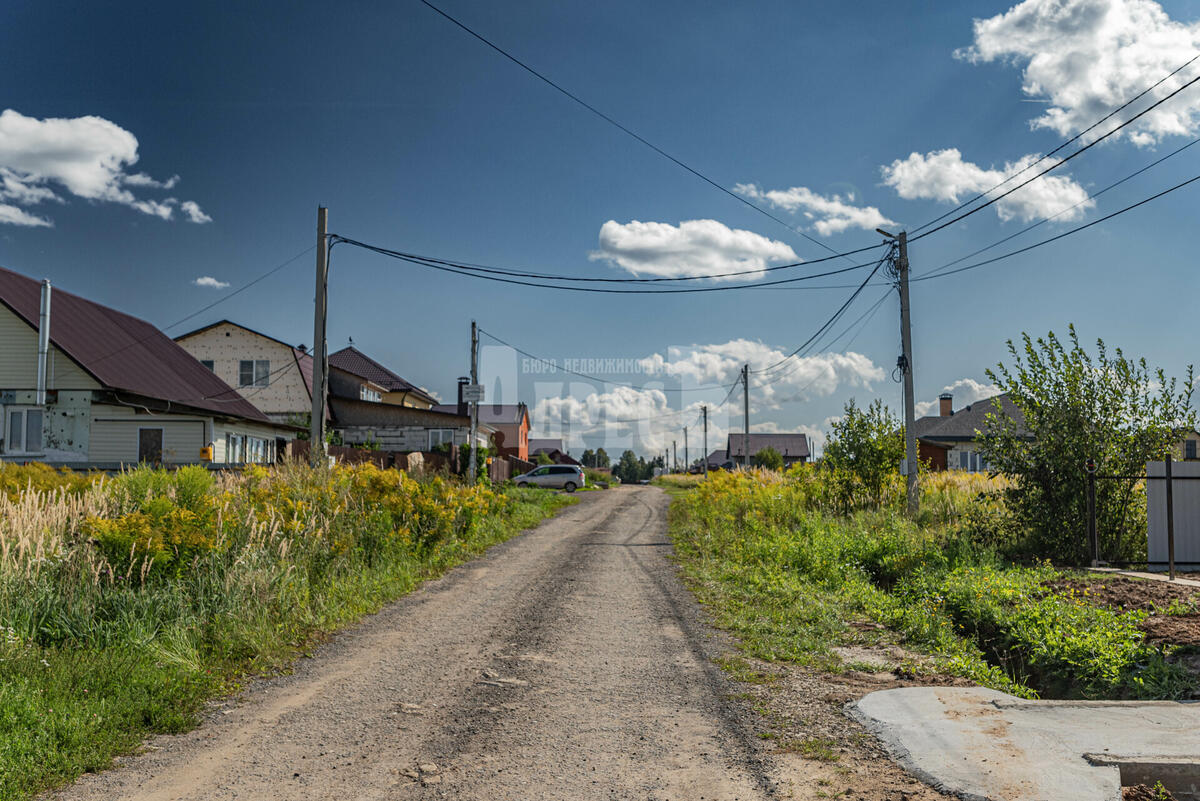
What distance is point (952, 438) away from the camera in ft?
159

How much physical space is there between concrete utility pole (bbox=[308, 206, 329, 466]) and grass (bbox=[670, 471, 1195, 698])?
7.54m

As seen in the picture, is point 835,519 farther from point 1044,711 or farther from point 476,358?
point 476,358

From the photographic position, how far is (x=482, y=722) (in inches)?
199

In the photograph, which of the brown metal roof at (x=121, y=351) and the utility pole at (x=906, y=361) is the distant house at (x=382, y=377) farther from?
the utility pole at (x=906, y=361)

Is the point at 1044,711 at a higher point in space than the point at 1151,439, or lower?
lower

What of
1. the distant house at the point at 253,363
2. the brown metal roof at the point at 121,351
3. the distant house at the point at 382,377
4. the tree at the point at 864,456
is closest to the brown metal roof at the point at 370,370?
the distant house at the point at 382,377

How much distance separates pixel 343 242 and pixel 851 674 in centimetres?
1361

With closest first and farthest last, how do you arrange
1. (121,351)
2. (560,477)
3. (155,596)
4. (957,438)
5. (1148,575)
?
(155,596) → (1148,575) → (121,351) → (560,477) → (957,438)

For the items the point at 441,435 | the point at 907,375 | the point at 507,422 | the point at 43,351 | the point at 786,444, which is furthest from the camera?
the point at 786,444

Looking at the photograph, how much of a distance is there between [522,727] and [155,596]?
4054mm

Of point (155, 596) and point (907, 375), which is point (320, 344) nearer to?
point (155, 596)

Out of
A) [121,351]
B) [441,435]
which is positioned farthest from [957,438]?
[121,351]

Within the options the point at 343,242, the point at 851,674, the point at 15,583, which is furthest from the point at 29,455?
the point at 851,674

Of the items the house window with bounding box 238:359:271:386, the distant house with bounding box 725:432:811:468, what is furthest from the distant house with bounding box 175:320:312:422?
the distant house with bounding box 725:432:811:468
